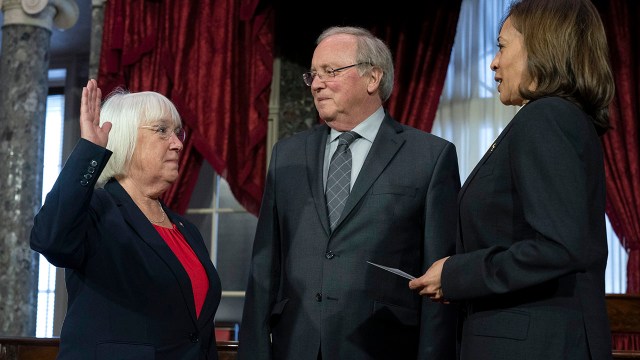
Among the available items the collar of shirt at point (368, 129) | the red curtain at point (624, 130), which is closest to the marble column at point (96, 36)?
the red curtain at point (624, 130)

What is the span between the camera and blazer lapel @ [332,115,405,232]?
2680 mm

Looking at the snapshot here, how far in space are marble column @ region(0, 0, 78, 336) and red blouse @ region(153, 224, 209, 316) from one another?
161 inches

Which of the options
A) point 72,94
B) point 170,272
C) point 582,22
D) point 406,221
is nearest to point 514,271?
point 582,22

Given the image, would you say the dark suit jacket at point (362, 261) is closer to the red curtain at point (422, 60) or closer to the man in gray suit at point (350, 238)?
the man in gray suit at point (350, 238)

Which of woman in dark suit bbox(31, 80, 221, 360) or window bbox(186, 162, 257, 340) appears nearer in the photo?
woman in dark suit bbox(31, 80, 221, 360)

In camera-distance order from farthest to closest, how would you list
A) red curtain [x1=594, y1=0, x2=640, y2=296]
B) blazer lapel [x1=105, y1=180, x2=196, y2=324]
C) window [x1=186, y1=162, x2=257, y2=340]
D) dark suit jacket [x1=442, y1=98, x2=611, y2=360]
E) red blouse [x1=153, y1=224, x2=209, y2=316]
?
window [x1=186, y1=162, x2=257, y2=340] < red curtain [x1=594, y1=0, x2=640, y2=296] < red blouse [x1=153, y1=224, x2=209, y2=316] < blazer lapel [x1=105, y1=180, x2=196, y2=324] < dark suit jacket [x1=442, y1=98, x2=611, y2=360]

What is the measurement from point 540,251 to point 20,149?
5.44 metres

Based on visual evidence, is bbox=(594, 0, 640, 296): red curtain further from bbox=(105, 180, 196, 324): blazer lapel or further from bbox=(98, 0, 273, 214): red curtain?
bbox=(105, 180, 196, 324): blazer lapel

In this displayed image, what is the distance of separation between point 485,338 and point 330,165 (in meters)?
1.09

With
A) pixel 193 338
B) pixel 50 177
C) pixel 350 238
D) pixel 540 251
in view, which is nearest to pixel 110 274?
pixel 193 338

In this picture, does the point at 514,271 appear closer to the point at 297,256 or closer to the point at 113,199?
the point at 297,256

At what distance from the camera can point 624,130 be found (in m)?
6.05

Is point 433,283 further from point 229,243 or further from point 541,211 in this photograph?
point 229,243

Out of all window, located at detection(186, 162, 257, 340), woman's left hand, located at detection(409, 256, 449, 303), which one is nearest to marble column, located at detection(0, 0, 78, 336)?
window, located at detection(186, 162, 257, 340)
